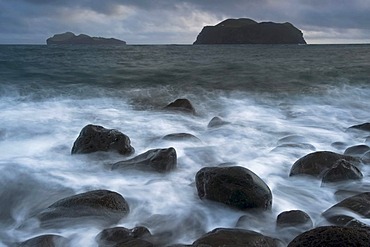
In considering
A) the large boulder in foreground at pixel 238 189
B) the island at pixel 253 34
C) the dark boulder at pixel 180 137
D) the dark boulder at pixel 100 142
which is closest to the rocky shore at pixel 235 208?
the large boulder in foreground at pixel 238 189

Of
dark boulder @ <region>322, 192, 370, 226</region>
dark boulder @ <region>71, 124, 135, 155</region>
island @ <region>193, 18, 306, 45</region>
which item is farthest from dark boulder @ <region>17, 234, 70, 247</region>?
island @ <region>193, 18, 306, 45</region>

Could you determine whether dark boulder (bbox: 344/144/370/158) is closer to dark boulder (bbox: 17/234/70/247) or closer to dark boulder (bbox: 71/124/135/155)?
dark boulder (bbox: 71/124/135/155)

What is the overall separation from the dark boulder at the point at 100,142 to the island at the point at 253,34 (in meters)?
94.4

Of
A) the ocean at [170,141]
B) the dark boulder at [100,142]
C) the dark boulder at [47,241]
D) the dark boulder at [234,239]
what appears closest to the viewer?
the dark boulder at [234,239]

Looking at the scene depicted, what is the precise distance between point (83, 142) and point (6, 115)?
4264 mm

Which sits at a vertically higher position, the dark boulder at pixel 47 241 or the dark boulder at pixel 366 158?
the dark boulder at pixel 366 158

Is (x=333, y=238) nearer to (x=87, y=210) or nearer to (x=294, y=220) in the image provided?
(x=294, y=220)

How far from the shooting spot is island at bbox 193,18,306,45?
9762 cm

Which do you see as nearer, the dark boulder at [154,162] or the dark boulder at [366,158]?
the dark boulder at [154,162]

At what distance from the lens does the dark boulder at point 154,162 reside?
5513mm

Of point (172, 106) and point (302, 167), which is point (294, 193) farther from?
point (172, 106)

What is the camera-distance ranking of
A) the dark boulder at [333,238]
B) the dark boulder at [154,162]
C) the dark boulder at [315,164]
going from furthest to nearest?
the dark boulder at [154,162], the dark boulder at [315,164], the dark boulder at [333,238]

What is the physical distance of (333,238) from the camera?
2732 mm

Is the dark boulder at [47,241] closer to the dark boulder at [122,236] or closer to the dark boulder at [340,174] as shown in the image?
the dark boulder at [122,236]
